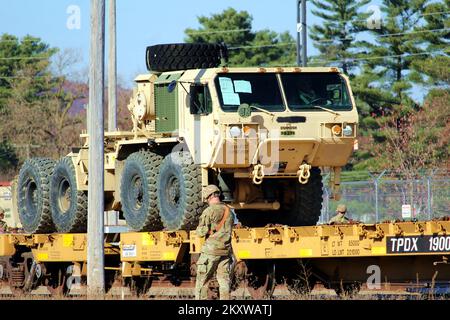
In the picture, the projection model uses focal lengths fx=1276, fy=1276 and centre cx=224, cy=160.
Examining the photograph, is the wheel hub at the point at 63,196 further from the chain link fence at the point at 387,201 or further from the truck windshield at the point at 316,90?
the chain link fence at the point at 387,201

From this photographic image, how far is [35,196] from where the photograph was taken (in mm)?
24719

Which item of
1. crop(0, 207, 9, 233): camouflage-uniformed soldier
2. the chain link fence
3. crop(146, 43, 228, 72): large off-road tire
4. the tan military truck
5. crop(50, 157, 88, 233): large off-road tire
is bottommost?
the chain link fence

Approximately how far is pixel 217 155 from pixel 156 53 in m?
2.97

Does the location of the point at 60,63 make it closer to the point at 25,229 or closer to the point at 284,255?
the point at 25,229

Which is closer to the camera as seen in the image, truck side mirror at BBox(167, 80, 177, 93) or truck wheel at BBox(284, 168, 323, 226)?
truck side mirror at BBox(167, 80, 177, 93)

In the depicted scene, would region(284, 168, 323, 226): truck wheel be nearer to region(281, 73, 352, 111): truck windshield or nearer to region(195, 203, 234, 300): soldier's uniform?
region(281, 73, 352, 111): truck windshield

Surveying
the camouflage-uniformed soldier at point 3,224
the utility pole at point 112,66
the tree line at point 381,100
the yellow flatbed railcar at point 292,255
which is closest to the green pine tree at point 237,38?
the tree line at point 381,100

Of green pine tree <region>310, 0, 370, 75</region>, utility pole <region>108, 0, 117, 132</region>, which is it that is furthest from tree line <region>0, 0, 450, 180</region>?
utility pole <region>108, 0, 117, 132</region>

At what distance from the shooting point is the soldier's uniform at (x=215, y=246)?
55.3 ft

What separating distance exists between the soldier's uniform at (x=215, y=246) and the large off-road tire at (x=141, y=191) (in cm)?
424

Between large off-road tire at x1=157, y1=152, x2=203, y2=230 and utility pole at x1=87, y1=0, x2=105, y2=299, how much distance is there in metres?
1.01

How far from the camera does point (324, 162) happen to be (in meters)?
20.8

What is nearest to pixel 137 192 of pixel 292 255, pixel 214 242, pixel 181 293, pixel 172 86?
pixel 181 293

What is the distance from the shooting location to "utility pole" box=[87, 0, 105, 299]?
20781mm
